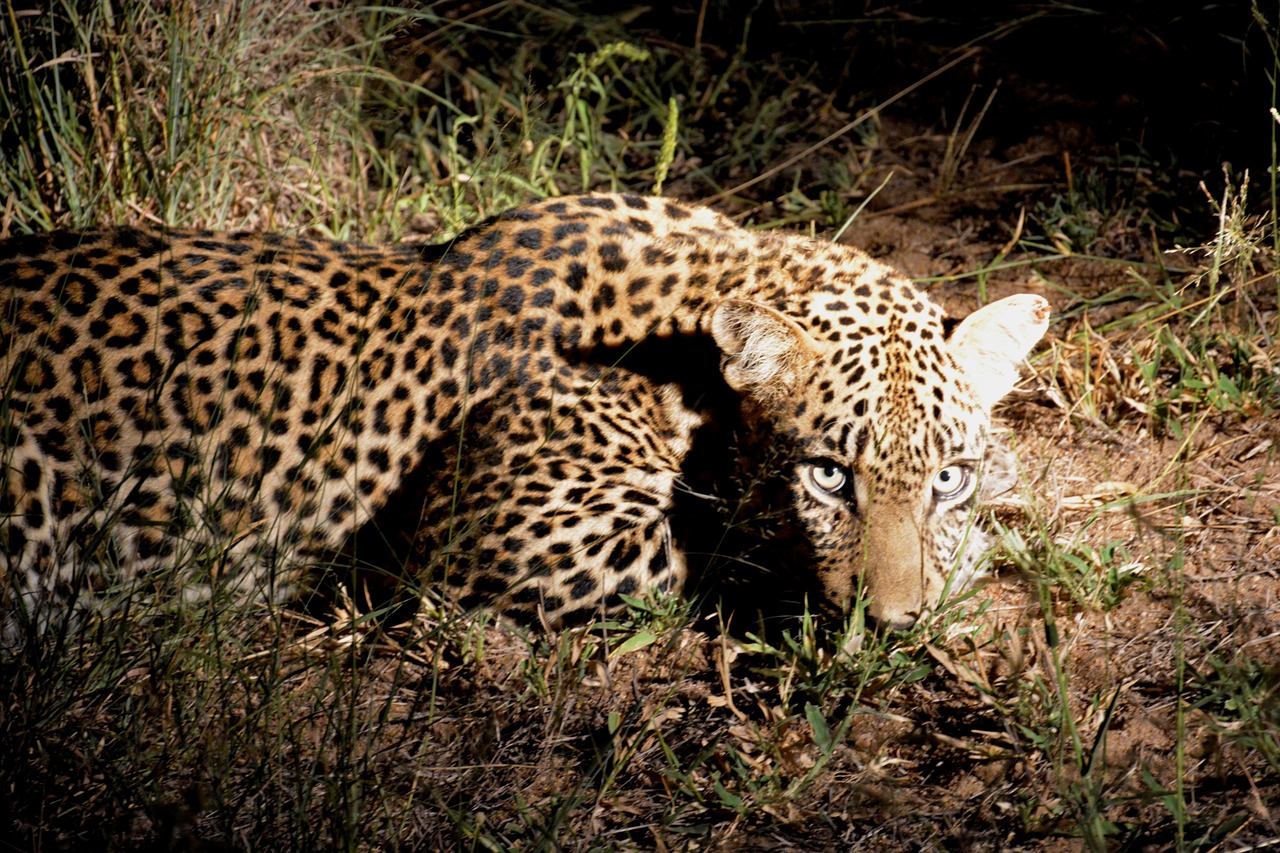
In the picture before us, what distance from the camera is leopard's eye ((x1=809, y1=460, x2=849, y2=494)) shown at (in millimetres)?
4285

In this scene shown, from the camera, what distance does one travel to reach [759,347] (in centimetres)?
420

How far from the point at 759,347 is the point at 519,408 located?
82cm

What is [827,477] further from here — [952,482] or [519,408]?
[519,408]

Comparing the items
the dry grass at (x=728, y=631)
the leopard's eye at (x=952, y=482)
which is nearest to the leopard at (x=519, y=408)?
the leopard's eye at (x=952, y=482)

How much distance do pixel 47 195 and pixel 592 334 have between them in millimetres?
2829

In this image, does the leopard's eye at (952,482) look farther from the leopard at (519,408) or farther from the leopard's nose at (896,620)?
the leopard's nose at (896,620)

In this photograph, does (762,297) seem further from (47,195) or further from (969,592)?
(47,195)

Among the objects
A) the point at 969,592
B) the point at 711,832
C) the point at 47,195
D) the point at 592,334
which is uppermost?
the point at 47,195

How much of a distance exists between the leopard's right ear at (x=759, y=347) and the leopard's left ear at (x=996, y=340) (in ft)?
1.76

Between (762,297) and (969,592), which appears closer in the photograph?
(969,592)

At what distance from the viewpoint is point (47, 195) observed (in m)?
5.86

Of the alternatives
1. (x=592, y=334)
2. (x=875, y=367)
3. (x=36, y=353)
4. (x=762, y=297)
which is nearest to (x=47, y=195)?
(x=36, y=353)

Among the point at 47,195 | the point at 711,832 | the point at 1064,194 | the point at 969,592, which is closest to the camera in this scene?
the point at 711,832

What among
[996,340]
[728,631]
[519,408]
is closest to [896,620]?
[728,631]
